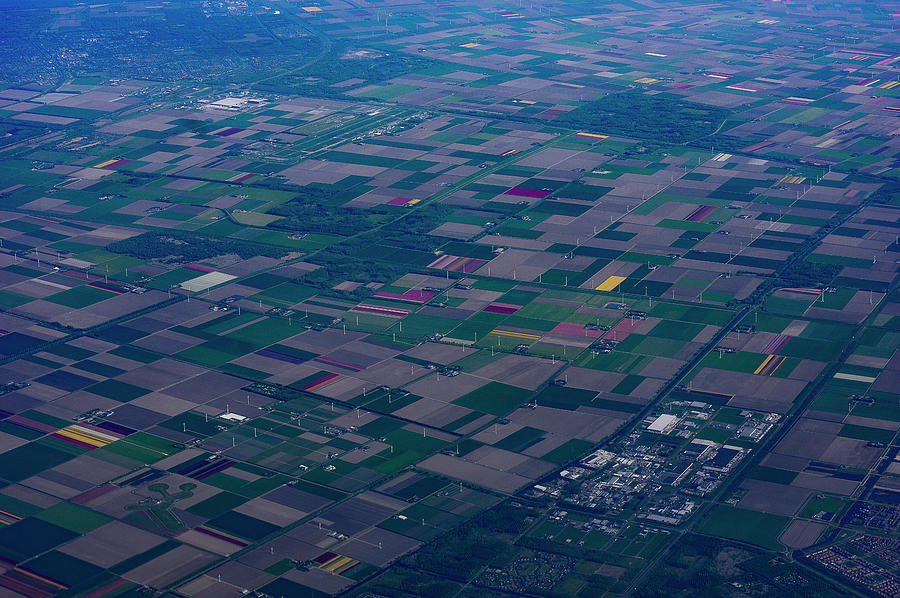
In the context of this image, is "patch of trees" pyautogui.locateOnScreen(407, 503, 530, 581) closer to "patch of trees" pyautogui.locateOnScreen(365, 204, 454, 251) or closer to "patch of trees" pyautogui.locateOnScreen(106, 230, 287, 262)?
"patch of trees" pyautogui.locateOnScreen(365, 204, 454, 251)

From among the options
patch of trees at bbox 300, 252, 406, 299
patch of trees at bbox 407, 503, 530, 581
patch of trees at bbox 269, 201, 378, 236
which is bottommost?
patch of trees at bbox 407, 503, 530, 581

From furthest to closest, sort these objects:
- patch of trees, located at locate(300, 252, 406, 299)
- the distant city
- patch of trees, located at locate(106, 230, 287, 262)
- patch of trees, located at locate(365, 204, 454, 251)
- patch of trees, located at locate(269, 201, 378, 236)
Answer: patch of trees, located at locate(269, 201, 378, 236) < patch of trees, located at locate(365, 204, 454, 251) < patch of trees, located at locate(106, 230, 287, 262) < patch of trees, located at locate(300, 252, 406, 299) < the distant city

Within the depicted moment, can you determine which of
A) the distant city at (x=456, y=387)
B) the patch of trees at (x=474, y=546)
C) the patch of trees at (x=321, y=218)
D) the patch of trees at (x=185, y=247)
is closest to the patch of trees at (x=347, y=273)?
the distant city at (x=456, y=387)

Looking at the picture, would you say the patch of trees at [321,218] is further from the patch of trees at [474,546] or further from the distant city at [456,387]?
the patch of trees at [474,546]

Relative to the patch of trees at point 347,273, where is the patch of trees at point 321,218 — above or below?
above

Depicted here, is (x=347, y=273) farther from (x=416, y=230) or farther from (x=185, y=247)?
(x=185, y=247)

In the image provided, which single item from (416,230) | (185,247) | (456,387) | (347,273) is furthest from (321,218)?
(456,387)

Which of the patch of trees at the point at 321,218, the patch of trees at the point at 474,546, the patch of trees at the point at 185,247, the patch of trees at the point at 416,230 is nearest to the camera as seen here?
the patch of trees at the point at 474,546

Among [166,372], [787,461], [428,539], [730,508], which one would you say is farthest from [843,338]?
[166,372]

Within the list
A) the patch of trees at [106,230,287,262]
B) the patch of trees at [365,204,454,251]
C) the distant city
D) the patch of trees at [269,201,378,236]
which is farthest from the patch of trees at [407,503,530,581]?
the patch of trees at [269,201,378,236]

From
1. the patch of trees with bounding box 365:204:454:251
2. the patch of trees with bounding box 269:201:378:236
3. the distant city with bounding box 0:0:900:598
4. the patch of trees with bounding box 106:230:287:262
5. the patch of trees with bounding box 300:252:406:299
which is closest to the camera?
the distant city with bounding box 0:0:900:598
